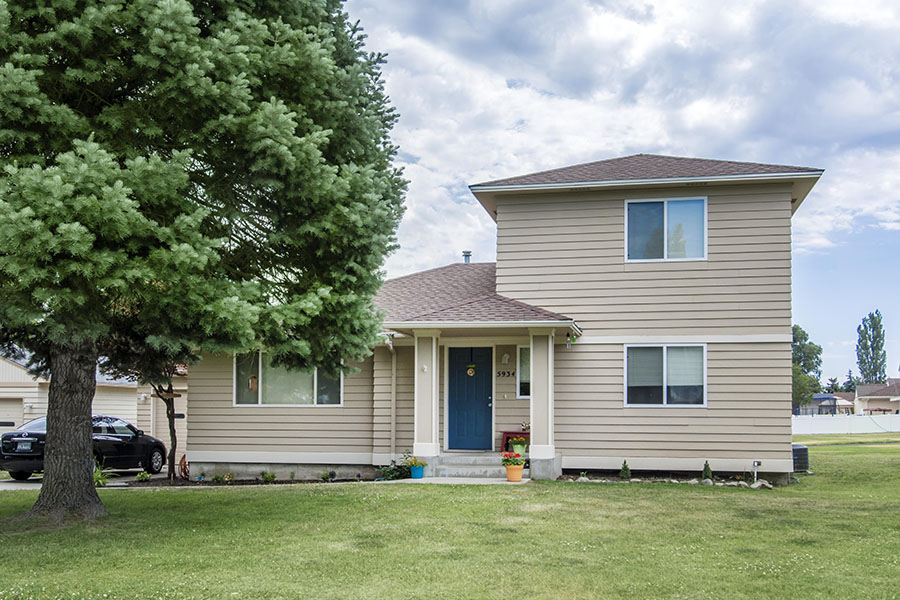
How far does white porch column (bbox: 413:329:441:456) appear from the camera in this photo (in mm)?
14867

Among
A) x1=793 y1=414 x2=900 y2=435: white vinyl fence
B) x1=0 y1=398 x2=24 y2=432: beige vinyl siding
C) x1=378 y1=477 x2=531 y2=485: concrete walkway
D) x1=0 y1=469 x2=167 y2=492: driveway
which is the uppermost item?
x1=0 y1=398 x2=24 y2=432: beige vinyl siding

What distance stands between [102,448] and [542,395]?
31.4 ft

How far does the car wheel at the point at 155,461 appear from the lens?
1888cm

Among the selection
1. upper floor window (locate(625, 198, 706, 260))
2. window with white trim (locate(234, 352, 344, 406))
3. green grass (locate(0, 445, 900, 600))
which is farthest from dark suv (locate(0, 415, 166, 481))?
upper floor window (locate(625, 198, 706, 260))

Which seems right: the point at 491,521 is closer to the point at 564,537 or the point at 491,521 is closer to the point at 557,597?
the point at 564,537

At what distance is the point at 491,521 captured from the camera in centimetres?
991

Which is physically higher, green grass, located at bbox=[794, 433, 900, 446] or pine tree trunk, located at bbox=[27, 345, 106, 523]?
pine tree trunk, located at bbox=[27, 345, 106, 523]

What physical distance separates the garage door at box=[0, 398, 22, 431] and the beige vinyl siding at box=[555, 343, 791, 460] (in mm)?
16397

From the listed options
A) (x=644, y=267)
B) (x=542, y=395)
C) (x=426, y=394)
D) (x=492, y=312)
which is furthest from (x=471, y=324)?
(x=644, y=267)

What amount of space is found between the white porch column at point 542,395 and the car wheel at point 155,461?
9245 millimetres

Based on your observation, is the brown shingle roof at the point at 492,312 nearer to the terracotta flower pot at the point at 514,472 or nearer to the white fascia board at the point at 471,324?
the white fascia board at the point at 471,324

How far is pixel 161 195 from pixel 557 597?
17.4 feet

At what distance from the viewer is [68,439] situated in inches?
384

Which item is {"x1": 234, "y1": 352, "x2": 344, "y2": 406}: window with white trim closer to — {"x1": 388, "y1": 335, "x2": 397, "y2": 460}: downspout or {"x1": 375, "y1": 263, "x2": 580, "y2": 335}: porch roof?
{"x1": 388, "y1": 335, "x2": 397, "y2": 460}: downspout
